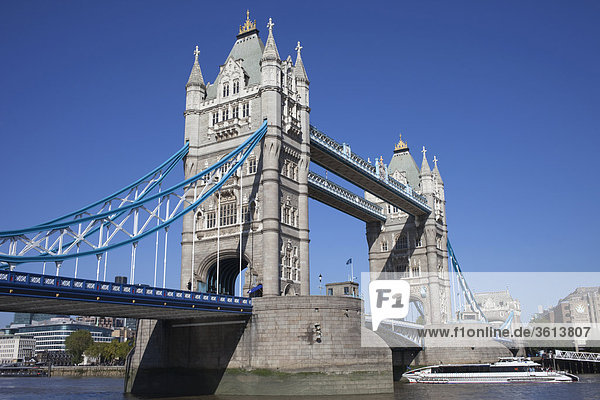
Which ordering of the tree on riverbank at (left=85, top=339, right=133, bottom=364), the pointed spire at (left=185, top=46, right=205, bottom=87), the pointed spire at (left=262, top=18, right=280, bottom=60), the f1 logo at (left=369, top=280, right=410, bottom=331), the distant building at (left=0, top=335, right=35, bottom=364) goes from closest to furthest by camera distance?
the pointed spire at (left=262, top=18, right=280, bottom=60)
the pointed spire at (left=185, top=46, right=205, bottom=87)
the f1 logo at (left=369, top=280, right=410, bottom=331)
the tree on riverbank at (left=85, top=339, right=133, bottom=364)
the distant building at (left=0, top=335, right=35, bottom=364)

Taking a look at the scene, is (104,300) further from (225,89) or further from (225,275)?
(225,89)

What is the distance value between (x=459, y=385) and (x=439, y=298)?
24878 mm

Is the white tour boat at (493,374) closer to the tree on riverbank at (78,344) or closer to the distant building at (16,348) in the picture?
the tree on riverbank at (78,344)

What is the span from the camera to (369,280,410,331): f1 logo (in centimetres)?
6158

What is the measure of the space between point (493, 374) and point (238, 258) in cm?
2482

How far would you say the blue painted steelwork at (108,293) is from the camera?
2631cm

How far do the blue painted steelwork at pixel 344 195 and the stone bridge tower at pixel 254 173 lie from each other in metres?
4.87

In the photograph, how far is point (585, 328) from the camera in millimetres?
104000

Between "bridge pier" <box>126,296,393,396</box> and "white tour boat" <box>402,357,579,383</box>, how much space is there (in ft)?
49.8

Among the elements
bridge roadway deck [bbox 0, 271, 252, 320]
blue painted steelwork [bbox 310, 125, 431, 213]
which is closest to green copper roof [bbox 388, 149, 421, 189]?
blue painted steelwork [bbox 310, 125, 431, 213]

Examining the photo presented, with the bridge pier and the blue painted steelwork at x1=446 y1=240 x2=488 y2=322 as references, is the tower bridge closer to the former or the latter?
the bridge pier

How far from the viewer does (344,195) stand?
2438 inches

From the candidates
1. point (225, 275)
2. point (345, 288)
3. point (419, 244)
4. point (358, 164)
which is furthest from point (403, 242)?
point (225, 275)

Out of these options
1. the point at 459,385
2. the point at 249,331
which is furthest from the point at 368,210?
the point at 249,331
